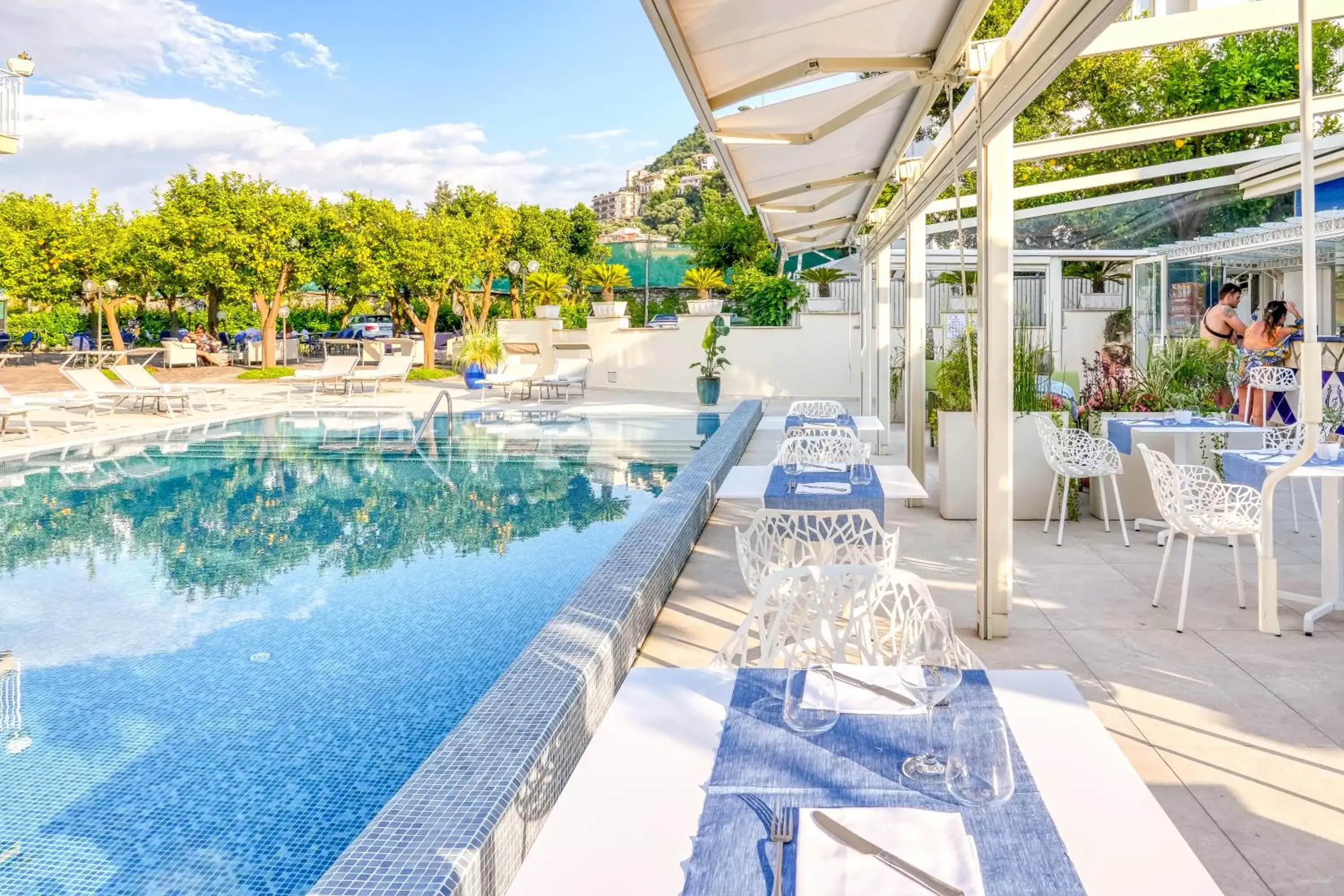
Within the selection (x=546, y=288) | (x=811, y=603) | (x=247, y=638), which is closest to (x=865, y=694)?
(x=811, y=603)

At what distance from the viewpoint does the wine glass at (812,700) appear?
1.98 m

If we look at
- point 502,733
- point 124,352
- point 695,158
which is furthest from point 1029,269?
point 695,158

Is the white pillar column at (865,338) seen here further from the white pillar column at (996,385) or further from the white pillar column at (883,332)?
the white pillar column at (996,385)

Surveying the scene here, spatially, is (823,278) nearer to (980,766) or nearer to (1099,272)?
(1099,272)

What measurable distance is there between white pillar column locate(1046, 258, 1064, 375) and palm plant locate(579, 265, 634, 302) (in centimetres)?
1186

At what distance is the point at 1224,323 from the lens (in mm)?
9812

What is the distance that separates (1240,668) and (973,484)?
10.3 feet

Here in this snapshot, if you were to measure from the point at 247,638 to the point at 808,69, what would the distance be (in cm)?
399

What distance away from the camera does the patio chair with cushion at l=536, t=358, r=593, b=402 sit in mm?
19031

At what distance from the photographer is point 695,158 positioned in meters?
64.2

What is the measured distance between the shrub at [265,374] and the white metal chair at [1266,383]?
69.2ft

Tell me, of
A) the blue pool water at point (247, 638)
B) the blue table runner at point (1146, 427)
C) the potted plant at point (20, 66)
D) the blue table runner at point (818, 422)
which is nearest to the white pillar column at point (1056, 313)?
the blue table runner at point (818, 422)

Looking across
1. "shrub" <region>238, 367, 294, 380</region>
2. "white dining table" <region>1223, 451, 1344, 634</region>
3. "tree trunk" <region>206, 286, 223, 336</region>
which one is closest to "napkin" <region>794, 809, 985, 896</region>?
"white dining table" <region>1223, 451, 1344, 634</region>

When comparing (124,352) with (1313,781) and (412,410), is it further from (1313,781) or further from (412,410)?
(1313,781)
